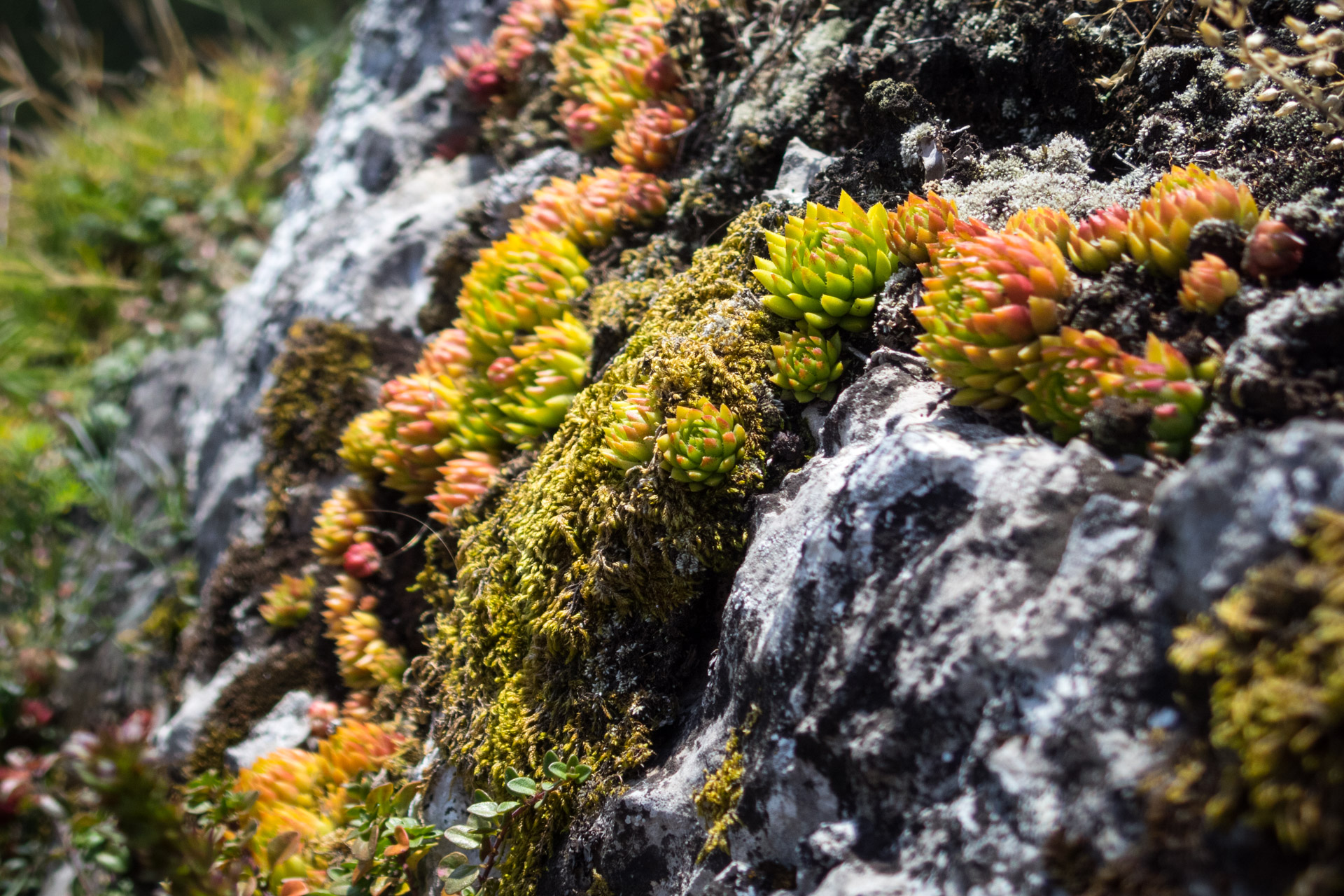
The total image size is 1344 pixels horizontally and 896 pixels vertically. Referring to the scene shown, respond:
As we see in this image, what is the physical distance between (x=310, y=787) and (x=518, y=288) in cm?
265

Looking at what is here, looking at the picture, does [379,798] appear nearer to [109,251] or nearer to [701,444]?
[701,444]

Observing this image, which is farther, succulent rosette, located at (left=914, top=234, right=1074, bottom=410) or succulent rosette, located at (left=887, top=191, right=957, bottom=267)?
succulent rosette, located at (left=887, top=191, right=957, bottom=267)

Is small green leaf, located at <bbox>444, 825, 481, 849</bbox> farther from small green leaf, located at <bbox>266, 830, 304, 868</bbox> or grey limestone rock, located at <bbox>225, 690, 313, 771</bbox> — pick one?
grey limestone rock, located at <bbox>225, 690, 313, 771</bbox>

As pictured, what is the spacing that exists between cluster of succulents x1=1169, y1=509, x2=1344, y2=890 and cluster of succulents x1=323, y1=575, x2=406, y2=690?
3.46m

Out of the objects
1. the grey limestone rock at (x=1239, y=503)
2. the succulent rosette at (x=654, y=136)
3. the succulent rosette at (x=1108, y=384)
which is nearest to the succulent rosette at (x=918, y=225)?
the succulent rosette at (x=1108, y=384)

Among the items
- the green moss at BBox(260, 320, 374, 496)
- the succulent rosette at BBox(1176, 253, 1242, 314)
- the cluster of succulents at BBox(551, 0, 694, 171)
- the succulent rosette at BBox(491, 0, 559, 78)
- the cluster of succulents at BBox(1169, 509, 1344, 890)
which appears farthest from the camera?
the succulent rosette at BBox(491, 0, 559, 78)

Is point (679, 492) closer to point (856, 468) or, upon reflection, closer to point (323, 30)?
point (856, 468)

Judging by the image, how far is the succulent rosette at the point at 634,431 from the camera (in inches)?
109

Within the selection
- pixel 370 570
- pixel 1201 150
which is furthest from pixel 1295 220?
pixel 370 570

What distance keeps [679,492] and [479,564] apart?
117 centimetres

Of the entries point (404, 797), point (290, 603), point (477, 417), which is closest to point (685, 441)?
point (477, 417)

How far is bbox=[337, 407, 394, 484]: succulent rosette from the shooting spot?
4.22 meters

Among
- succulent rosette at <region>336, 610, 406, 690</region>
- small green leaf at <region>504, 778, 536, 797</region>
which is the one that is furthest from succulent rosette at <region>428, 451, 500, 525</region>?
small green leaf at <region>504, 778, 536, 797</region>

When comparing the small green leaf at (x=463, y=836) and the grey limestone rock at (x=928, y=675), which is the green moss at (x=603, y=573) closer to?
the small green leaf at (x=463, y=836)
